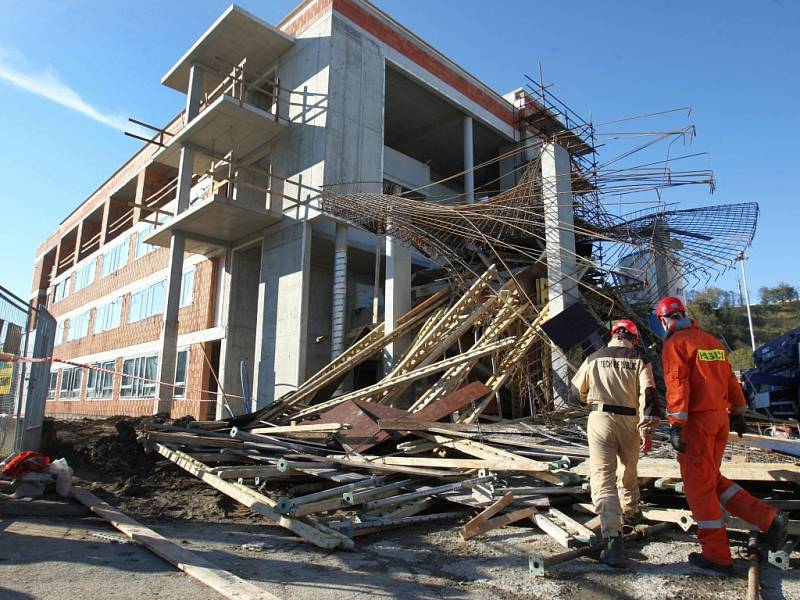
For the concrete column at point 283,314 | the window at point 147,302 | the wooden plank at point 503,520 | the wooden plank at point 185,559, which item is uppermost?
the window at point 147,302

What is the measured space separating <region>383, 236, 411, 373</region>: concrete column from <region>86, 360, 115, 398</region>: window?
17.2 m

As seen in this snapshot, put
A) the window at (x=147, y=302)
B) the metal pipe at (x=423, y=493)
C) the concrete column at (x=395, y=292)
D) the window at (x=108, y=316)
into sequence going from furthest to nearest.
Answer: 1. the window at (x=108, y=316)
2. the window at (x=147, y=302)
3. the concrete column at (x=395, y=292)
4. the metal pipe at (x=423, y=493)

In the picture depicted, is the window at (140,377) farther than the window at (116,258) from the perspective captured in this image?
No

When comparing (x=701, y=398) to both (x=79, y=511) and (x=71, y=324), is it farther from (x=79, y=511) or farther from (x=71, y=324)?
(x=71, y=324)

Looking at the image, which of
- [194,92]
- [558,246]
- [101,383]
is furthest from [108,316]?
[558,246]

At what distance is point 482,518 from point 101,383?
26105 millimetres

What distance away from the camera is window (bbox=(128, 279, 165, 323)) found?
22.6 metres

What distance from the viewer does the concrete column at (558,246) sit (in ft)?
32.5

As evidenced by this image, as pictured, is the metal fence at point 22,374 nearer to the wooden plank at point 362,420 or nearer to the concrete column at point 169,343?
the wooden plank at point 362,420

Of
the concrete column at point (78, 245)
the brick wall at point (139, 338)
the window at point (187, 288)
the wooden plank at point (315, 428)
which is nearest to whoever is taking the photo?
the wooden plank at point (315, 428)

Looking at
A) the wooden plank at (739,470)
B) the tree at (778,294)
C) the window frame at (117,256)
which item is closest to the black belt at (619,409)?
the wooden plank at (739,470)

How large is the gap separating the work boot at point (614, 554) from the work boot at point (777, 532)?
103 cm

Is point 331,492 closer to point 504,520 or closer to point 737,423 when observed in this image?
point 504,520

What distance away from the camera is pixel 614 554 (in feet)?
12.9
